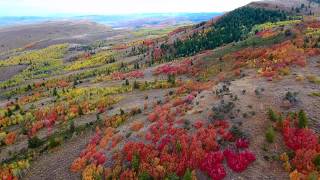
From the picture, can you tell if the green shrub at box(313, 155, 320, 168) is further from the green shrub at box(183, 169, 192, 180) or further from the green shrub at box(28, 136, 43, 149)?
the green shrub at box(28, 136, 43, 149)

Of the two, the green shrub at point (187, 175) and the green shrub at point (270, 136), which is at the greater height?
the green shrub at point (270, 136)

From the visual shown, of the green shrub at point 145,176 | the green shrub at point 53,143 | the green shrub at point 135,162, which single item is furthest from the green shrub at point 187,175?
the green shrub at point 53,143

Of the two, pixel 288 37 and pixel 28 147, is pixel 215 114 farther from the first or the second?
pixel 288 37

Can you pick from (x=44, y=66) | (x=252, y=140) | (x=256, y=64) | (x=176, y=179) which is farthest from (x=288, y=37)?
(x=44, y=66)

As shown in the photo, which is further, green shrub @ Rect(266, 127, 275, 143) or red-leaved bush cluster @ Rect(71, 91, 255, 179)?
green shrub @ Rect(266, 127, 275, 143)

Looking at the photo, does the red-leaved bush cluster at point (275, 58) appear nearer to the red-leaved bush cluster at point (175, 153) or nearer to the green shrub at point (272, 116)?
the green shrub at point (272, 116)

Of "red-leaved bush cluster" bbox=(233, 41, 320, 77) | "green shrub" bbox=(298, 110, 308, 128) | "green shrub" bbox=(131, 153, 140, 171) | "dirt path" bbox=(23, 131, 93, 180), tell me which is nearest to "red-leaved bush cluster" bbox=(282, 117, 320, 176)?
"green shrub" bbox=(298, 110, 308, 128)

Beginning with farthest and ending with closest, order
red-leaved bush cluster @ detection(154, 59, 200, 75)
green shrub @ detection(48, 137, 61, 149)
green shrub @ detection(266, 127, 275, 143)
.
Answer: red-leaved bush cluster @ detection(154, 59, 200, 75)
green shrub @ detection(48, 137, 61, 149)
green shrub @ detection(266, 127, 275, 143)

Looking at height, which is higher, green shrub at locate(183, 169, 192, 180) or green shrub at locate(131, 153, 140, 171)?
green shrub at locate(183, 169, 192, 180)
